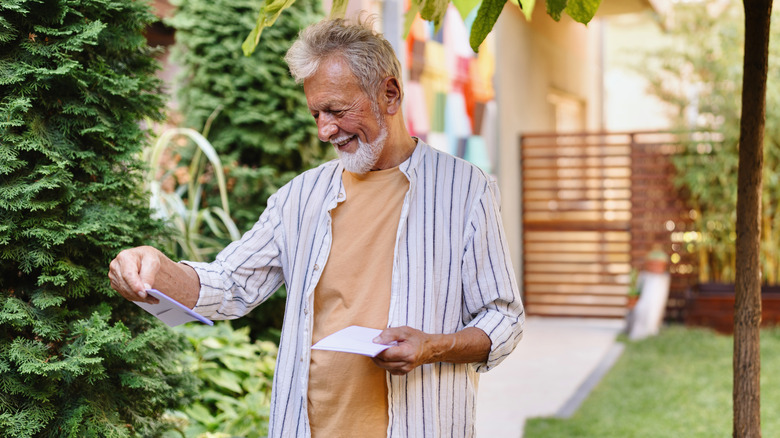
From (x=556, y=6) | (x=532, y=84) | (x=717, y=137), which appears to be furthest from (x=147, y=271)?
(x=532, y=84)

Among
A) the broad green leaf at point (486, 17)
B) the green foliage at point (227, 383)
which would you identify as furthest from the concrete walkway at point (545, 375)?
the broad green leaf at point (486, 17)

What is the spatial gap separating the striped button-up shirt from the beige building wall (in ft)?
22.1

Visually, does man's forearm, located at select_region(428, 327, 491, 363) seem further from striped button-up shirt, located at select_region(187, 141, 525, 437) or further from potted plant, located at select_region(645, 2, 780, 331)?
potted plant, located at select_region(645, 2, 780, 331)

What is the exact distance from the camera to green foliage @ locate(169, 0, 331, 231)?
4.93 m

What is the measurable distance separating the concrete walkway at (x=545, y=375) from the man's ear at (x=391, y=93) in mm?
3289

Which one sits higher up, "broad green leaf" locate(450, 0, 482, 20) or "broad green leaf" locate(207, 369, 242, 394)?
"broad green leaf" locate(450, 0, 482, 20)

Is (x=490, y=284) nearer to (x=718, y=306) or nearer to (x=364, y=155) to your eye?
(x=364, y=155)

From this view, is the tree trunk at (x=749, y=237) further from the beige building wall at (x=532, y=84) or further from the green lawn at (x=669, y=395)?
the beige building wall at (x=532, y=84)

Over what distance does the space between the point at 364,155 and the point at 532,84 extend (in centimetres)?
941

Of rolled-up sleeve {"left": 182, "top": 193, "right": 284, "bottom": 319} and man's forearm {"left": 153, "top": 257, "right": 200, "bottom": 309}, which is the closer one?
man's forearm {"left": 153, "top": 257, "right": 200, "bottom": 309}

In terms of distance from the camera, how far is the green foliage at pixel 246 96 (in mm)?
4926

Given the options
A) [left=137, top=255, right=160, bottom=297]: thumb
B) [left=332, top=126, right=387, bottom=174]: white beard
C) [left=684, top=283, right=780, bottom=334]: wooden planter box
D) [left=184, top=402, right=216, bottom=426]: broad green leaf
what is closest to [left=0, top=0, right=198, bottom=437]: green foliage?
[left=137, top=255, right=160, bottom=297]: thumb

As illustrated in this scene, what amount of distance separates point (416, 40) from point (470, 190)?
6072 mm

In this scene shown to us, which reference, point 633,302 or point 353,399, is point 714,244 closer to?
point 633,302
